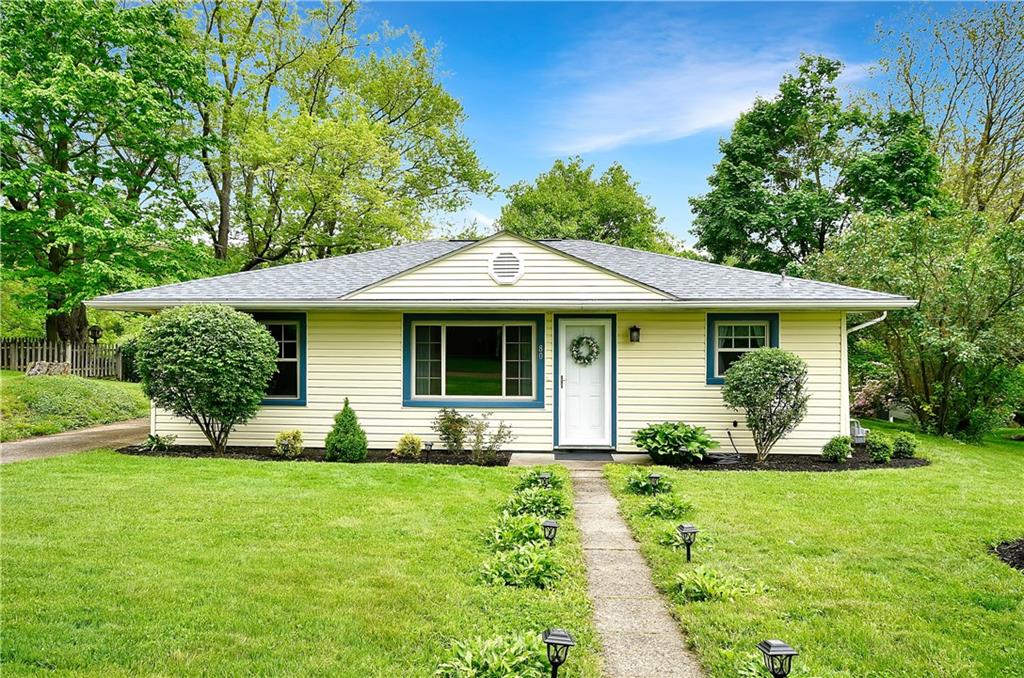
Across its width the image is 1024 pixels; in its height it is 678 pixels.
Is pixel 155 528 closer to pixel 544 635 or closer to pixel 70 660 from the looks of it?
pixel 70 660

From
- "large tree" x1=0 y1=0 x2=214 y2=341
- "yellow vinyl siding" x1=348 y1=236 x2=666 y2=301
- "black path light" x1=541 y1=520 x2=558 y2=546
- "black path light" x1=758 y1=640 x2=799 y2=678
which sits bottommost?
"black path light" x1=541 y1=520 x2=558 y2=546

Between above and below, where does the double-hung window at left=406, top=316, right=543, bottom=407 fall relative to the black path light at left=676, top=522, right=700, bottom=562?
above

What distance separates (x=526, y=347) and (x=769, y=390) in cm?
378

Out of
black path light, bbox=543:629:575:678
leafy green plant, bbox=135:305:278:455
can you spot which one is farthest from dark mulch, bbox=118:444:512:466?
black path light, bbox=543:629:575:678

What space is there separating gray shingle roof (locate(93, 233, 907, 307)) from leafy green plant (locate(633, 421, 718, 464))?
2.01 meters

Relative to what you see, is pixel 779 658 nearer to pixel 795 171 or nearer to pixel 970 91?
pixel 795 171

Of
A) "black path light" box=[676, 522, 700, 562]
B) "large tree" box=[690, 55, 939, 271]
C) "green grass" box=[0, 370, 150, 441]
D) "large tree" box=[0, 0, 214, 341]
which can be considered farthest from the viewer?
"large tree" box=[690, 55, 939, 271]

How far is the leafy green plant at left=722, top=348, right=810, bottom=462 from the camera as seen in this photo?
863cm

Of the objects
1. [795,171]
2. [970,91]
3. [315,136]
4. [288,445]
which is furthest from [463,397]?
[970,91]

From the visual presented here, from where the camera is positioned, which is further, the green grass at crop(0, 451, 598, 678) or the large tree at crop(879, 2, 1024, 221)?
the large tree at crop(879, 2, 1024, 221)

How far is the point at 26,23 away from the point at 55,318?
7778 millimetres

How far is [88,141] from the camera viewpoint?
53.7 feet

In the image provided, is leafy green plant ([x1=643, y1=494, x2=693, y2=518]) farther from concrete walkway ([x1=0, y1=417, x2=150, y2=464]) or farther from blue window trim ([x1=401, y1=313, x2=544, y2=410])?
concrete walkway ([x1=0, y1=417, x2=150, y2=464])

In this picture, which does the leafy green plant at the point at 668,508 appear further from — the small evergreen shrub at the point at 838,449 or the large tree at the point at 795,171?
the large tree at the point at 795,171
